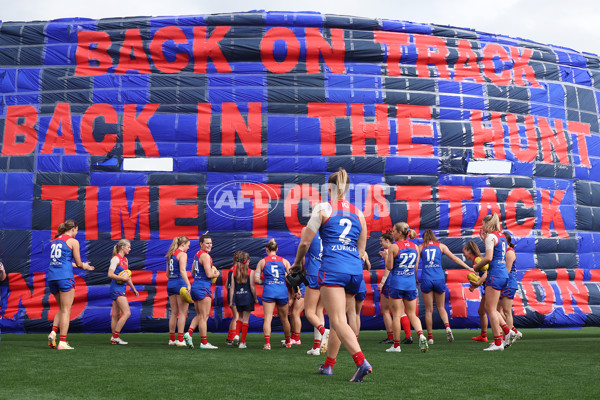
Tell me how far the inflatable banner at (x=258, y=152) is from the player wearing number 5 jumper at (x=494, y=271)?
13.8 ft

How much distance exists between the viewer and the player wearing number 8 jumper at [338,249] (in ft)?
17.5

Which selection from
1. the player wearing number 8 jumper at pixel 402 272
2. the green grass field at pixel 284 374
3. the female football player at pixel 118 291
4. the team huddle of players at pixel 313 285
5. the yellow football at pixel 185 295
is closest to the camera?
the green grass field at pixel 284 374

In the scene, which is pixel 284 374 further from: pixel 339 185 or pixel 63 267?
pixel 63 267

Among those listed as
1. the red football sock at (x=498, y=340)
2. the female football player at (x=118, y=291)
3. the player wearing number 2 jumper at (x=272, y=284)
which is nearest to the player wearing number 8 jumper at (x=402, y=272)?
the red football sock at (x=498, y=340)

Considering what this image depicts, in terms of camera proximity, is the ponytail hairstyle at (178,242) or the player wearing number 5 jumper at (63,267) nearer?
the player wearing number 5 jumper at (63,267)

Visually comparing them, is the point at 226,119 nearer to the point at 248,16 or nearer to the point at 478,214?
the point at 248,16

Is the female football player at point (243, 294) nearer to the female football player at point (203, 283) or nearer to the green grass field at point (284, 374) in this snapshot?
the female football player at point (203, 283)

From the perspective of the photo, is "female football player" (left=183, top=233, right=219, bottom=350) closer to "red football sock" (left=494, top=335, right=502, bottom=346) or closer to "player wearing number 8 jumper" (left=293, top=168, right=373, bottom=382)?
"player wearing number 8 jumper" (left=293, top=168, right=373, bottom=382)

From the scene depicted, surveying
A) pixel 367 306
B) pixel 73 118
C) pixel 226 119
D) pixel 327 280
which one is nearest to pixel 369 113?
pixel 226 119

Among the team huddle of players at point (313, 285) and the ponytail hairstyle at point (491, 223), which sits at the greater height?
the ponytail hairstyle at point (491, 223)

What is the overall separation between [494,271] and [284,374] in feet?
13.9

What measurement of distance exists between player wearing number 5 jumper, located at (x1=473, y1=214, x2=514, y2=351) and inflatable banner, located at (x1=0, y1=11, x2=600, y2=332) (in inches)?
166

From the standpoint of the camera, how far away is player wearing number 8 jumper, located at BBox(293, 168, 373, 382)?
5332 mm

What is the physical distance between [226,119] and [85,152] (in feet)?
10.5
